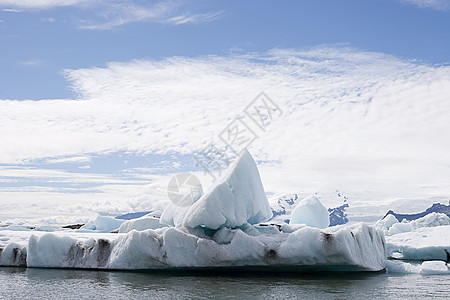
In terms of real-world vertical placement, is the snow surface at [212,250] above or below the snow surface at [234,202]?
below

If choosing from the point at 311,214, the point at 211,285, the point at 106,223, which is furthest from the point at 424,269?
the point at 106,223

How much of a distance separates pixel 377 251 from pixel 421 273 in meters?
1.43

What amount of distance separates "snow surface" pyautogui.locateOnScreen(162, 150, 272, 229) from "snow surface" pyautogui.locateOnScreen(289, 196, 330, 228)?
9.87 m

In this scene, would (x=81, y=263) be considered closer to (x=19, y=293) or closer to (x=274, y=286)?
(x=19, y=293)

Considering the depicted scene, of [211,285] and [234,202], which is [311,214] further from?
[211,285]

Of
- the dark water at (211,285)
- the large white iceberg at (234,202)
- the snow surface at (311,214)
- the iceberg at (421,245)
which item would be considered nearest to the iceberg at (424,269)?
the dark water at (211,285)

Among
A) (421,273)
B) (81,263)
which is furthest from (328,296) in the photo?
(81,263)

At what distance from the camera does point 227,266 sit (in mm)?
13234

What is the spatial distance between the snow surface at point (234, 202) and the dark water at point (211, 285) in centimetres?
154

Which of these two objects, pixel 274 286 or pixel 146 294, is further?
pixel 274 286

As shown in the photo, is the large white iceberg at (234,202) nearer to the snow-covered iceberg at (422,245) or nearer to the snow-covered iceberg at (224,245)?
the snow-covered iceberg at (224,245)

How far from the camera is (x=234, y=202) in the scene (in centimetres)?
1412

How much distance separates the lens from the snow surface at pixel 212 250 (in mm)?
12766

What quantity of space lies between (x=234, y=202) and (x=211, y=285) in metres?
3.55
